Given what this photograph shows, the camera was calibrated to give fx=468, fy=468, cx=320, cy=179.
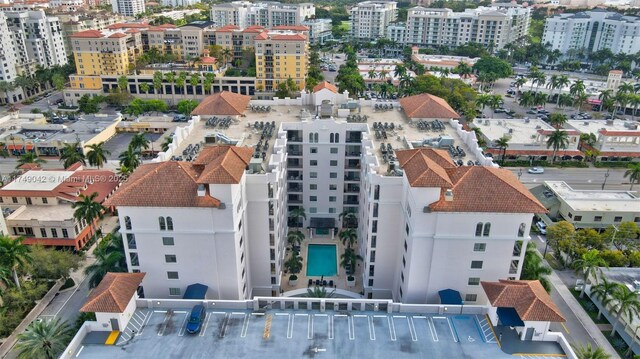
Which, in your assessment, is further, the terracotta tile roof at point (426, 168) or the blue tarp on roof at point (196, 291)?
the blue tarp on roof at point (196, 291)

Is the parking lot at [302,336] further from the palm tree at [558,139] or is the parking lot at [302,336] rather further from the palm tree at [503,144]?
the palm tree at [558,139]

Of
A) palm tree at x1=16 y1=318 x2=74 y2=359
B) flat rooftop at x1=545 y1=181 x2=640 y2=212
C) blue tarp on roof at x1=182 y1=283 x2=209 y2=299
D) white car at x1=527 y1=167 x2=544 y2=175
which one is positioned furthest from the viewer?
white car at x1=527 y1=167 x2=544 y2=175

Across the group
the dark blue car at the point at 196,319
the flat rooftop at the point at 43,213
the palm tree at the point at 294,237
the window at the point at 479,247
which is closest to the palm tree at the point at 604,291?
the window at the point at 479,247

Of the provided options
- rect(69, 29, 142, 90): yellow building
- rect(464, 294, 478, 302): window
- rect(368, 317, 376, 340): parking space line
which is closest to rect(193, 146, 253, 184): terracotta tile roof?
rect(368, 317, 376, 340): parking space line

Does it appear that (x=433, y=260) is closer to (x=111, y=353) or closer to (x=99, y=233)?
(x=111, y=353)

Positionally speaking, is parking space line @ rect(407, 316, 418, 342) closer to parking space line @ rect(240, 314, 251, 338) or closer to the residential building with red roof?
parking space line @ rect(240, 314, 251, 338)

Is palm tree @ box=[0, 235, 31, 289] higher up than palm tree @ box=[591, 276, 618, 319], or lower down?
higher up
